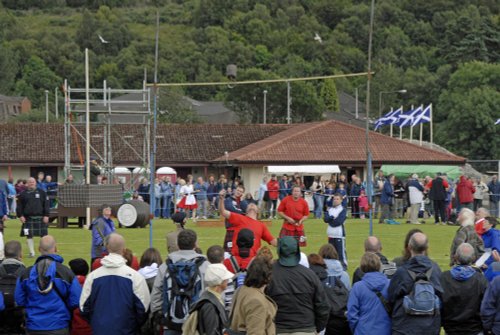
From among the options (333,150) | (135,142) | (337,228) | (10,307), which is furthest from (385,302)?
(135,142)

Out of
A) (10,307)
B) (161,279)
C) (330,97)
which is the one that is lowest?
(10,307)

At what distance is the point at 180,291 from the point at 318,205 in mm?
32190

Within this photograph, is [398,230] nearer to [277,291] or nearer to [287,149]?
[277,291]

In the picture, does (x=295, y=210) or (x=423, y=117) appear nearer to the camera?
(x=295, y=210)

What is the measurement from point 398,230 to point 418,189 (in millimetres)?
4281

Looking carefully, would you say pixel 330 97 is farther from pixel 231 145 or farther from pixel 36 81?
pixel 231 145

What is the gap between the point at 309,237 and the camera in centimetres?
3177

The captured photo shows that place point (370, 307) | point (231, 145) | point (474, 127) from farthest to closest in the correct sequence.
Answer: point (474, 127), point (231, 145), point (370, 307)

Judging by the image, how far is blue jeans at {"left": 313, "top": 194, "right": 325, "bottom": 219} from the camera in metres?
43.4

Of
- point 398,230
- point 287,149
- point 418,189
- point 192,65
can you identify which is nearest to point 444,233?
point 398,230

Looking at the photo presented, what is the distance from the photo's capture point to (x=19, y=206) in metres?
25.2

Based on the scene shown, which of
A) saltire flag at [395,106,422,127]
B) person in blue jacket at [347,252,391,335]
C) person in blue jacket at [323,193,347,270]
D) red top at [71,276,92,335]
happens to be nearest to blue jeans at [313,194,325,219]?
person in blue jacket at [323,193,347,270]

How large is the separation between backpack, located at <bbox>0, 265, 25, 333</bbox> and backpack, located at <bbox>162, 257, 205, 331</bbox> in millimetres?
2019

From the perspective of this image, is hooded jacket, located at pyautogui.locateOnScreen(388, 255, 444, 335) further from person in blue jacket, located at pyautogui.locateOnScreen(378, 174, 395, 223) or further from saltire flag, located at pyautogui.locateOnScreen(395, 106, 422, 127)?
saltire flag, located at pyautogui.locateOnScreen(395, 106, 422, 127)
